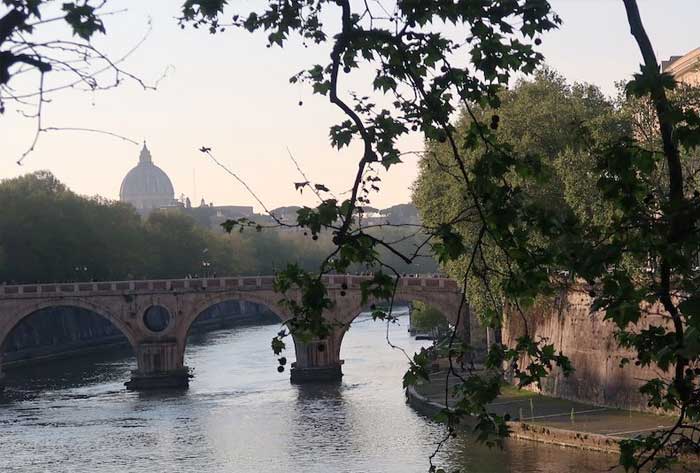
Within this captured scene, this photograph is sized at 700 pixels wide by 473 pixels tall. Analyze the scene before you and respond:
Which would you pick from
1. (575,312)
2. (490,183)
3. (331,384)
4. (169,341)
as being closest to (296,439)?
(575,312)

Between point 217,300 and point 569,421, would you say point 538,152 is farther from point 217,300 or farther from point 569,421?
point 217,300

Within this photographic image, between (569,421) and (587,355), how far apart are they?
6844 millimetres

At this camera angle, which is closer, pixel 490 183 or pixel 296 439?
pixel 490 183

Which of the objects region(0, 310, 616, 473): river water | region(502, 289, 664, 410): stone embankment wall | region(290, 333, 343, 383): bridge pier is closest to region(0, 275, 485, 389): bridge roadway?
region(290, 333, 343, 383): bridge pier

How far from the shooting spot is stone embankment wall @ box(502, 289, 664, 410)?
1971 inches

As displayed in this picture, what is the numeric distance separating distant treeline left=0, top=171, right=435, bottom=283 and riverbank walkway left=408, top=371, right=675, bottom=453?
3078 centimetres

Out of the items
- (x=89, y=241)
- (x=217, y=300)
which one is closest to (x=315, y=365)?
(x=217, y=300)

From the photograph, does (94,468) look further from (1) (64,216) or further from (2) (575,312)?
(1) (64,216)

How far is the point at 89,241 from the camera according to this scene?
331 feet

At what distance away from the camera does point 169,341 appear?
256 ft

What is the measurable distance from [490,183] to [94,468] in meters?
37.5

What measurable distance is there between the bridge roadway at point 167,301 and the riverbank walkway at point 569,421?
19.2 m

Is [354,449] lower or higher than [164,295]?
lower

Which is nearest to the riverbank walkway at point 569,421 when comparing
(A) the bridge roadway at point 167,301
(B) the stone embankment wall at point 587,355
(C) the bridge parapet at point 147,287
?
(B) the stone embankment wall at point 587,355
